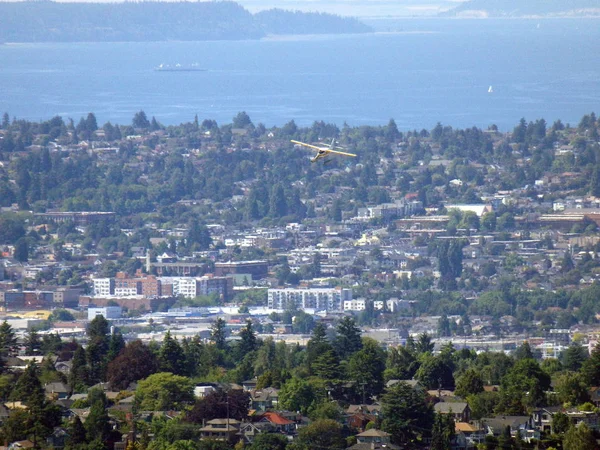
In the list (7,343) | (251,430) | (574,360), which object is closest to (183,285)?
(7,343)

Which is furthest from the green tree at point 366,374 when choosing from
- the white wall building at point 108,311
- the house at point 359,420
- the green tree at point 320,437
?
the white wall building at point 108,311

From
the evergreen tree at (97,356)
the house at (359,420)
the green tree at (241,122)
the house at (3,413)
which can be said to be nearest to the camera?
the house at (359,420)

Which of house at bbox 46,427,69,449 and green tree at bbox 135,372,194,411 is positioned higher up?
green tree at bbox 135,372,194,411

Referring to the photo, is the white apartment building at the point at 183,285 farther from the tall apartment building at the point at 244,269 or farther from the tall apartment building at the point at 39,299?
the tall apartment building at the point at 39,299

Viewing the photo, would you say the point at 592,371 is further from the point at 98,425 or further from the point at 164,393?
the point at 98,425

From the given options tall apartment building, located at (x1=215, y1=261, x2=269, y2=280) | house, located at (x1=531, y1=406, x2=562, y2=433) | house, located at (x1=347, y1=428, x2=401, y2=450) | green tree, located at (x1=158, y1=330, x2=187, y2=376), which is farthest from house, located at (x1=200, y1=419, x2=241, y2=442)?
tall apartment building, located at (x1=215, y1=261, x2=269, y2=280)

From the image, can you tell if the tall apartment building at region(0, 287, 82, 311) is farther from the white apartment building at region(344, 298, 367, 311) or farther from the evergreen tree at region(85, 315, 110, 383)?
the evergreen tree at region(85, 315, 110, 383)
